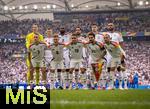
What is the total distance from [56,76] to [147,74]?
1055 inches

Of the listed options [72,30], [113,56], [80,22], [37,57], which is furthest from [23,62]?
[113,56]

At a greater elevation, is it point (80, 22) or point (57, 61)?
point (80, 22)

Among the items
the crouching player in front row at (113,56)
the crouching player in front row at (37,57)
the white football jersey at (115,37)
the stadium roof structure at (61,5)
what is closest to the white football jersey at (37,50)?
the crouching player in front row at (37,57)

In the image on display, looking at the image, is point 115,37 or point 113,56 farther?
point 115,37

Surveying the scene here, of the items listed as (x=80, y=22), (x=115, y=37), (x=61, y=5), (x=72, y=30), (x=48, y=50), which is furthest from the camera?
(x=80, y=22)

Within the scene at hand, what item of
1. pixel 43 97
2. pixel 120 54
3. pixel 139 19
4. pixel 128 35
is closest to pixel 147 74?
pixel 128 35

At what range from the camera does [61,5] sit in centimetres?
5284

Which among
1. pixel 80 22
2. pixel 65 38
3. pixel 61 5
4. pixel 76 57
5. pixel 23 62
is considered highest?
pixel 61 5

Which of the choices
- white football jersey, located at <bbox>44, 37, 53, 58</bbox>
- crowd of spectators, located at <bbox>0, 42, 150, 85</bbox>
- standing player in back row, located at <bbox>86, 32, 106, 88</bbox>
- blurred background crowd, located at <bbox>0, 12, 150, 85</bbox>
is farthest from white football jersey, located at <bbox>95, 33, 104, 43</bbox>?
blurred background crowd, located at <bbox>0, 12, 150, 85</bbox>

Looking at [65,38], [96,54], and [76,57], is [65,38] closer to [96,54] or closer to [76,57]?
[76,57]

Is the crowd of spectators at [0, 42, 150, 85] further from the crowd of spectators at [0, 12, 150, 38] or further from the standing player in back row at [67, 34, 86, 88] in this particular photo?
the standing player in back row at [67, 34, 86, 88]

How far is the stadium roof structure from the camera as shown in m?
51.4

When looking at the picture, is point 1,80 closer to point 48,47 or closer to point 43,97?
point 48,47

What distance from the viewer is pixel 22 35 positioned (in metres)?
51.1
